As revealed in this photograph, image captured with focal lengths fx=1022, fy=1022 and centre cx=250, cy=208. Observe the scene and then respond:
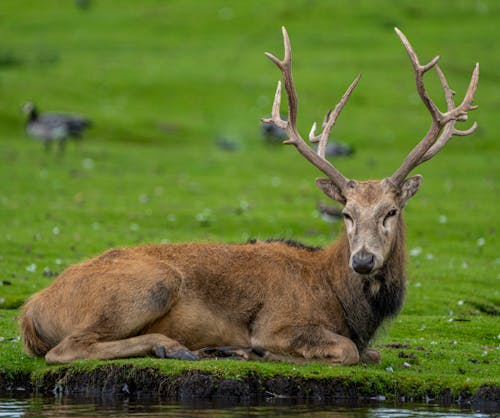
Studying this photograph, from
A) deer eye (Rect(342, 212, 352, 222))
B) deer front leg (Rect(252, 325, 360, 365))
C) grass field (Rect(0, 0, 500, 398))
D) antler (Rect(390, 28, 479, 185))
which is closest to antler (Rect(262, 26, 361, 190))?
deer eye (Rect(342, 212, 352, 222))

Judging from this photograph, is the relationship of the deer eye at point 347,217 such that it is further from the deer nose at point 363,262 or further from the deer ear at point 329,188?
the deer nose at point 363,262

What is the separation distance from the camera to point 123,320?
1161cm

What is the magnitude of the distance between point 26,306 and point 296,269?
10.7 feet

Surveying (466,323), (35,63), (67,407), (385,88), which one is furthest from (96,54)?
(67,407)

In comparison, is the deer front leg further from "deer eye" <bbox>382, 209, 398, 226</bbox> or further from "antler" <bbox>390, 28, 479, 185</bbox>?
"antler" <bbox>390, 28, 479, 185</bbox>

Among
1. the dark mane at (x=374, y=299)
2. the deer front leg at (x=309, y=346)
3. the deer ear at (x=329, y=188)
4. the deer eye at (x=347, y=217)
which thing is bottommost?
the deer front leg at (x=309, y=346)

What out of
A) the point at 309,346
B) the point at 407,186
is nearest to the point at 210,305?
the point at 309,346

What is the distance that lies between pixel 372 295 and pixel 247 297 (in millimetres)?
1474

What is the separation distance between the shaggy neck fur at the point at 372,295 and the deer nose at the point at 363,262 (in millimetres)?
747

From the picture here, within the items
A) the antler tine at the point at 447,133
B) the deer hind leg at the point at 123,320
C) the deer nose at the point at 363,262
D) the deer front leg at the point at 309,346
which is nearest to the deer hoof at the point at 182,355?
the deer hind leg at the point at 123,320

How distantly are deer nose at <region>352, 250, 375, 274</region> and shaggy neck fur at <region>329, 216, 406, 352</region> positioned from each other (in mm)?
747

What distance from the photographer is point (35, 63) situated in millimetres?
52000

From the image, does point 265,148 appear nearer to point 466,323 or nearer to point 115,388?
point 466,323

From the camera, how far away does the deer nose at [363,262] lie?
1115 cm
